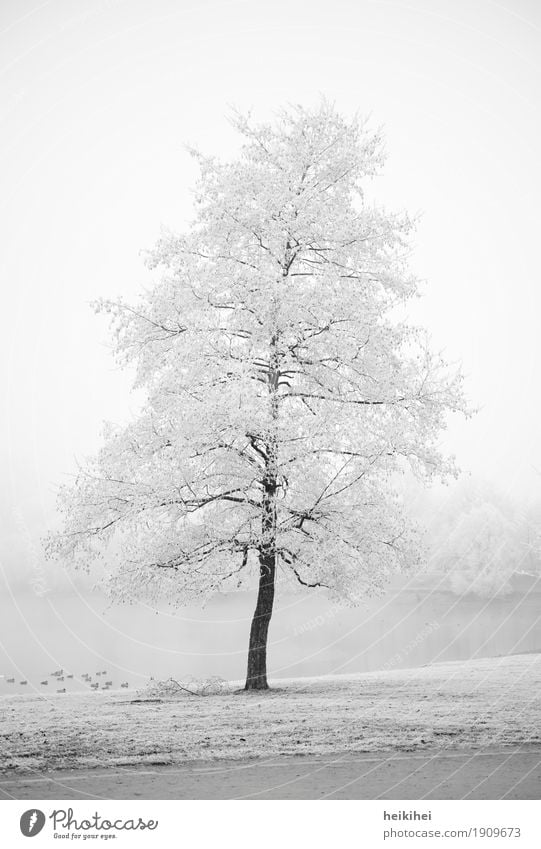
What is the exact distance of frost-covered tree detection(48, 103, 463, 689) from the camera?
11.1 meters

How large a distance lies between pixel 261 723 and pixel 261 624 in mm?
3322

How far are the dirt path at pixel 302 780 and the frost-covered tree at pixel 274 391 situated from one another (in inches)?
166

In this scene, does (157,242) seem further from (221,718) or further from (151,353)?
(221,718)

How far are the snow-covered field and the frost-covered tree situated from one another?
177 centimetres

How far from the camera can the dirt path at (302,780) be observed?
6.55 meters

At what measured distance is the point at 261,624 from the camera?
11.7m

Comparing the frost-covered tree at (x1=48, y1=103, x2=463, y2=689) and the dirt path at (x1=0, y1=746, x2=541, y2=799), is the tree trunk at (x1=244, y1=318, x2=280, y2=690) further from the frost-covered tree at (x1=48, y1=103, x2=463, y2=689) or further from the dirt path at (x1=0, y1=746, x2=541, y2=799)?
the dirt path at (x1=0, y1=746, x2=541, y2=799)

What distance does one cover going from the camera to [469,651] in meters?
30.8
